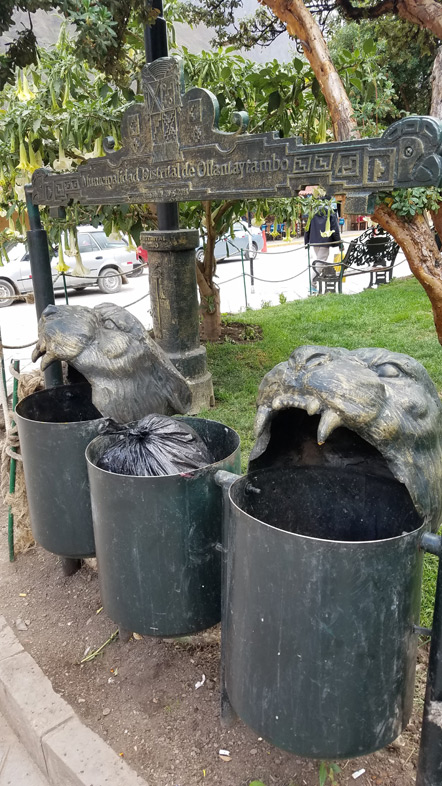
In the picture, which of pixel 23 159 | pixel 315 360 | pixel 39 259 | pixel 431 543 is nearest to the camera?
pixel 431 543

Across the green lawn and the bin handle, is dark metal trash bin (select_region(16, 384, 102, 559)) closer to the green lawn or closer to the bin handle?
the bin handle

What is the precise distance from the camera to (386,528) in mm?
1826

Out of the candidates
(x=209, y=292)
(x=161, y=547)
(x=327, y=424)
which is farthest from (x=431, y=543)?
(x=209, y=292)

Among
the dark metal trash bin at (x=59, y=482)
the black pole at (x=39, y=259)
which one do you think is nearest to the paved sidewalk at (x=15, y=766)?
the dark metal trash bin at (x=59, y=482)

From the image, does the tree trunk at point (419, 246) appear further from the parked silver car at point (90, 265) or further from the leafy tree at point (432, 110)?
the parked silver car at point (90, 265)

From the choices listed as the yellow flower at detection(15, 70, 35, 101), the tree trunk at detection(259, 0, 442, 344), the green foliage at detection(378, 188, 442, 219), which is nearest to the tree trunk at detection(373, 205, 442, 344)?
the tree trunk at detection(259, 0, 442, 344)

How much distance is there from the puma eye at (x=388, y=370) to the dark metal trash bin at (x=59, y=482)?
112 cm

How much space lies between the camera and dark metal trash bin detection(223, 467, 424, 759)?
4.49ft

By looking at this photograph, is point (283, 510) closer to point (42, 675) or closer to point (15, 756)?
point (42, 675)

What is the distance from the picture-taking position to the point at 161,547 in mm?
→ 1856

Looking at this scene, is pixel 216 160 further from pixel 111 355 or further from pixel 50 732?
pixel 50 732

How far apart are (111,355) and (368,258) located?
1146 cm

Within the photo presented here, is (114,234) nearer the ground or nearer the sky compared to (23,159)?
nearer the ground

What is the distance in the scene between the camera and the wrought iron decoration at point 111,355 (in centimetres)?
228
